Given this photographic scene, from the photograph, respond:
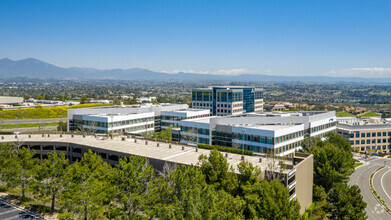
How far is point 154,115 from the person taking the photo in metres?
114

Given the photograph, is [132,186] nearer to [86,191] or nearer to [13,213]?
[86,191]

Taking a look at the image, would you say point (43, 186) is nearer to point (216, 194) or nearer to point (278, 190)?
point (216, 194)

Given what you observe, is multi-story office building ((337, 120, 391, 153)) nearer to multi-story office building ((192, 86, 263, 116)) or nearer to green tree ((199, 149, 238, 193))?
multi-story office building ((192, 86, 263, 116))

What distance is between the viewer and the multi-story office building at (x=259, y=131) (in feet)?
246

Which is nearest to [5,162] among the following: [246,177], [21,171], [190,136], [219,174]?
[21,171]

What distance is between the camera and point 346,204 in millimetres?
48375

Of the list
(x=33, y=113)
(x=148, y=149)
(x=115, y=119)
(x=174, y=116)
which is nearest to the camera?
(x=148, y=149)

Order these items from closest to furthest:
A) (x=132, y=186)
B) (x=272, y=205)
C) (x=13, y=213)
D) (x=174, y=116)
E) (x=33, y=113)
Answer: (x=272, y=205), (x=132, y=186), (x=13, y=213), (x=174, y=116), (x=33, y=113)

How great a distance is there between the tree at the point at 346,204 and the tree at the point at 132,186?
29924 millimetres

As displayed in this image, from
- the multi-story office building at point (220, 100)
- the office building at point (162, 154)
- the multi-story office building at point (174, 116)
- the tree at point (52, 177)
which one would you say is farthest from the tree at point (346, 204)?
the multi-story office building at point (220, 100)

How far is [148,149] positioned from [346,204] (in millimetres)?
37242

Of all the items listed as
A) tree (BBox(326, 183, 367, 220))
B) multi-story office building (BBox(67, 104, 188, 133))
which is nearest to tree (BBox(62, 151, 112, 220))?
tree (BBox(326, 183, 367, 220))

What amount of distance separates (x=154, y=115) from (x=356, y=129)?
7465 cm

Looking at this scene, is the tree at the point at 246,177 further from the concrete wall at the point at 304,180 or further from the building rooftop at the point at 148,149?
the concrete wall at the point at 304,180
